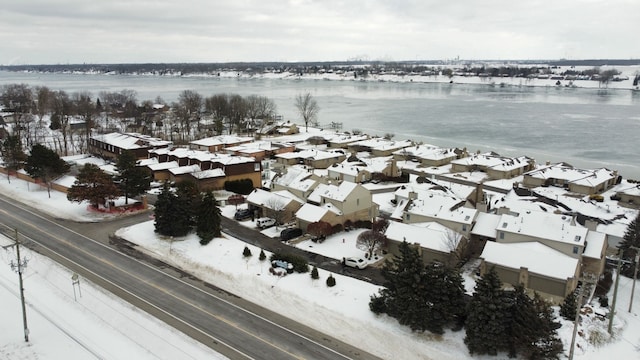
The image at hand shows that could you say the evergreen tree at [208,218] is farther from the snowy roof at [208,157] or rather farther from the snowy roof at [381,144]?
the snowy roof at [381,144]

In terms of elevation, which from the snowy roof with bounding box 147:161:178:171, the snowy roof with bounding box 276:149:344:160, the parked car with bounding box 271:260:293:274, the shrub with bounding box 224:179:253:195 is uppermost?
the snowy roof with bounding box 147:161:178:171

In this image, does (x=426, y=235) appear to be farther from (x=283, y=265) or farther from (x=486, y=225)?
(x=283, y=265)

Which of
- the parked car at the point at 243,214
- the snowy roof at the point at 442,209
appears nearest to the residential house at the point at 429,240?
the snowy roof at the point at 442,209

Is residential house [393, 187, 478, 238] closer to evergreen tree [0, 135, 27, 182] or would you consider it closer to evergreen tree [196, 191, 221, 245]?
evergreen tree [196, 191, 221, 245]

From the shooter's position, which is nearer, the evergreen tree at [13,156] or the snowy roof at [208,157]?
the evergreen tree at [13,156]

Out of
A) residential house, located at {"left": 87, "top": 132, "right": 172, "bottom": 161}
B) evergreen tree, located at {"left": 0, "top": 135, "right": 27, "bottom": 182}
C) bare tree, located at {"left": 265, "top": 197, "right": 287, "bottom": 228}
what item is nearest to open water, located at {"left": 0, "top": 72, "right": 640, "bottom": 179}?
residential house, located at {"left": 87, "top": 132, "right": 172, "bottom": 161}

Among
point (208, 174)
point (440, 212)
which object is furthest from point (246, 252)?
point (208, 174)

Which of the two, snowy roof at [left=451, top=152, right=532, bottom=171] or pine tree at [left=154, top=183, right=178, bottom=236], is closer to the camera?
pine tree at [left=154, top=183, right=178, bottom=236]
